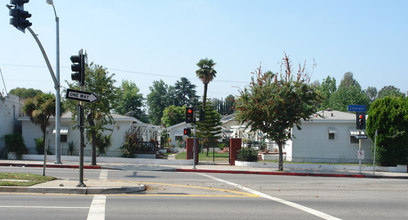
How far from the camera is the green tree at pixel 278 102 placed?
2273 cm

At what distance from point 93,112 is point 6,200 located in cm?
1308

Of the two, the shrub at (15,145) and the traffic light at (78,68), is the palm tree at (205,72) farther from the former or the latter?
the traffic light at (78,68)


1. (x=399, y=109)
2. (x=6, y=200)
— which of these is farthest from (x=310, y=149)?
(x=6, y=200)

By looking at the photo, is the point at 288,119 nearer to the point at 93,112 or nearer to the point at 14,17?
the point at 93,112

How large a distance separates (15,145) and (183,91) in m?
70.8

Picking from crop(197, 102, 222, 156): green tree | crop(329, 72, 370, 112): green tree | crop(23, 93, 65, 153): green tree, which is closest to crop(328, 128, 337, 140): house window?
crop(197, 102, 222, 156): green tree

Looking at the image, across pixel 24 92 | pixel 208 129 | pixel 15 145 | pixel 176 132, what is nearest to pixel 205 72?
pixel 208 129

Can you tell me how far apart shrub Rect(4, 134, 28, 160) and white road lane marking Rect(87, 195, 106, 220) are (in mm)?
18489

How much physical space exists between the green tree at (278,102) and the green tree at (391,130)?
19.6ft

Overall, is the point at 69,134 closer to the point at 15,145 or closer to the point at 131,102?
the point at 15,145

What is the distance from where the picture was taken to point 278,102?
22.5m

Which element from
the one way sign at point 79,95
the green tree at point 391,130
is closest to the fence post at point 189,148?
the green tree at point 391,130

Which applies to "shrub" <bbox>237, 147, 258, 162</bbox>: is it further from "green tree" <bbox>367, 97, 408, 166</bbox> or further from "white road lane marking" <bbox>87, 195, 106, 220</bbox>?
"white road lane marking" <bbox>87, 195, 106, 220</bbox>

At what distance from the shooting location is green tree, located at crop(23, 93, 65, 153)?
1041 inches
